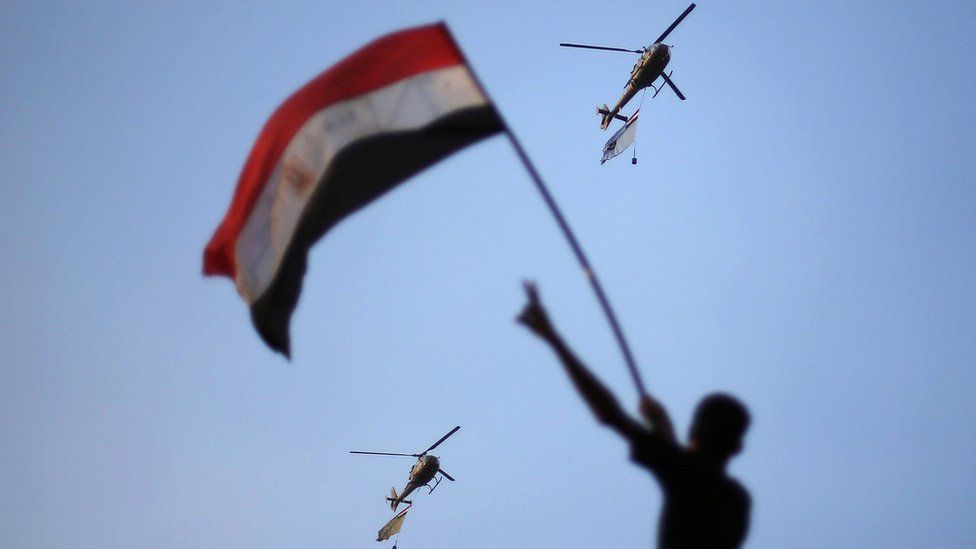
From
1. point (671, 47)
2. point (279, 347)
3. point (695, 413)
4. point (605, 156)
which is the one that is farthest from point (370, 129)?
point (671, 47)

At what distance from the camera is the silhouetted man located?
2.45 meters

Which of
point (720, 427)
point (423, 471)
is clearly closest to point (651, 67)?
point (423, 471)

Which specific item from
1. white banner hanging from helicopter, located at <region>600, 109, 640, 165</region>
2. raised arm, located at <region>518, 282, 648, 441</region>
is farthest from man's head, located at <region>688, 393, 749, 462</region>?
white banner hanging from helicopter, located at <region>600, 109, 640, 165</region>

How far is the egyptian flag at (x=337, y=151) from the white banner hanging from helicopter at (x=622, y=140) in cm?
1649

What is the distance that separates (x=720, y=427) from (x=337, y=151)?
10.3ft

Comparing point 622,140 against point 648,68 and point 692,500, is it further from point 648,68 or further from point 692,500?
point 692,500

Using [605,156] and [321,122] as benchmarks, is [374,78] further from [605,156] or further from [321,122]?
[605,156]

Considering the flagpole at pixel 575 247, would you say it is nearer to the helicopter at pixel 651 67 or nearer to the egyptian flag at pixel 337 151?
the egyptian flag at pixel 337 151

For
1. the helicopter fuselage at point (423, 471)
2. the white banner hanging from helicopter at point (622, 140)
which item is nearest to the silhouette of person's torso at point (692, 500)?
the white banner hanging from helicopter at point (622, 140)

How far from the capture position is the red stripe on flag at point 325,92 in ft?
15.8

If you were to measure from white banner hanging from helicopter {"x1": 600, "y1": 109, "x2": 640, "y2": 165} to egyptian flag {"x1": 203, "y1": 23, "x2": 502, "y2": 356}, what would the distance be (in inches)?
649

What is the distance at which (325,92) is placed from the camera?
506 centimetres

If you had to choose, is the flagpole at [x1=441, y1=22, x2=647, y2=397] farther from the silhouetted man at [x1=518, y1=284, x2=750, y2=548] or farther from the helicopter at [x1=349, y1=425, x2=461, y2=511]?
the helicopter at [x1=349, y1=425, x2=461, y2=511]

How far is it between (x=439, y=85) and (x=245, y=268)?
5.58ft
